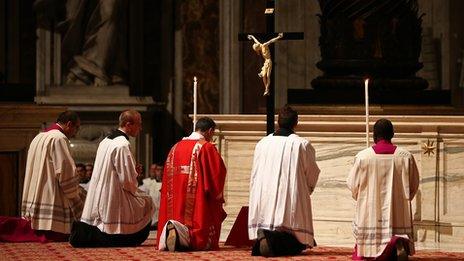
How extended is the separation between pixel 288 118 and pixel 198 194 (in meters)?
1.08

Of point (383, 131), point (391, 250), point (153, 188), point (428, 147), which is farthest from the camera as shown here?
point (153, 188)

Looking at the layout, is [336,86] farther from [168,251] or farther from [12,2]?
[12,2]

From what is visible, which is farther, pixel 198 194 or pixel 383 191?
pixel 198 194

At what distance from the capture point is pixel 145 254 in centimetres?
1224

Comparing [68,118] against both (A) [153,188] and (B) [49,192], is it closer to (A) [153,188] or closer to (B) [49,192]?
(B) [49,192]

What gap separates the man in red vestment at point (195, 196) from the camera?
41.2ft

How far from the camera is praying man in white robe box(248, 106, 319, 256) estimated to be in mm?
12102

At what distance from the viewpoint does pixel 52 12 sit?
17938 millimetres

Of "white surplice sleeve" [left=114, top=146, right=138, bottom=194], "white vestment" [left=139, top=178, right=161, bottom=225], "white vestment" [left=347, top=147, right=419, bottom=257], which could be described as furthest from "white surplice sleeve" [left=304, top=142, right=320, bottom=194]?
"white vestment" [left=139, top=178, right=161, bottom=225]

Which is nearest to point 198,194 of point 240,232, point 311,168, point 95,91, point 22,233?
point 240,232

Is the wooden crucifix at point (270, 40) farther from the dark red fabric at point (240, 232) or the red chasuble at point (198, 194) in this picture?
the dark red fabric at point (240, 232)

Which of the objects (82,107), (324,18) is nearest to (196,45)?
(82,107)

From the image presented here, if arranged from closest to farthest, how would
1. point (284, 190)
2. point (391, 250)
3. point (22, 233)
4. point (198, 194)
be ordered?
point (391, 250) < point (284, 190) < point (198, 194) < point (22, 233)

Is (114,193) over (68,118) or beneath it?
beneath
